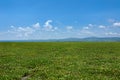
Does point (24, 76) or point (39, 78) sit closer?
point (39, 78)

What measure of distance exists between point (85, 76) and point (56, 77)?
2.98 m

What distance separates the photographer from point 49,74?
23.7 m

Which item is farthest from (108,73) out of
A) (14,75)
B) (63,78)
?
(14,75)

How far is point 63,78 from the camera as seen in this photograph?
21.9m

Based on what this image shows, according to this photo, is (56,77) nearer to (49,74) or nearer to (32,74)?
(49,74)

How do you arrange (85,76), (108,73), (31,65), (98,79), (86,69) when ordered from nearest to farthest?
(98,79), (85,76), (108,73), (86,69), (31,65)

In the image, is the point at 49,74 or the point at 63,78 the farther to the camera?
the point at 49,74

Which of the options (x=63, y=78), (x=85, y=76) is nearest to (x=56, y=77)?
(x=63, y=78)

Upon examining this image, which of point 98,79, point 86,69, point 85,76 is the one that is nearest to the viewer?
point 98,79

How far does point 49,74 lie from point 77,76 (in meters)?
2.96

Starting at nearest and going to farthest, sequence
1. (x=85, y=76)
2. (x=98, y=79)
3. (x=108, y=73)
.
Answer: (x=98, y=79)
(x=85, y=76)
(x=108, y=73)

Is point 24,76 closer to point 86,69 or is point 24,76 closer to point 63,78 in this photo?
point 63,78

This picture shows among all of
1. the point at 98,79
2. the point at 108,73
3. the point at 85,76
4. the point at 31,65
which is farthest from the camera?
the point at 31,65

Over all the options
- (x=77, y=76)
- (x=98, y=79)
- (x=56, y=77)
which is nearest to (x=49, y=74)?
(x=56, y=77)
